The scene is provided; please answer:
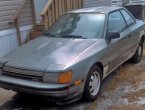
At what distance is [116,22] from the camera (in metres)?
6.72

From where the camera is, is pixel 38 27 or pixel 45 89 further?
pixel 38 27

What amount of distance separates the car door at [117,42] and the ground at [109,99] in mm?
Result: 392

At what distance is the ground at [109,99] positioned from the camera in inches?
205

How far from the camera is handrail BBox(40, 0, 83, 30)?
902 cm

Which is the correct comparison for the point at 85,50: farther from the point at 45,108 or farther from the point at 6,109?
the point at 6,109

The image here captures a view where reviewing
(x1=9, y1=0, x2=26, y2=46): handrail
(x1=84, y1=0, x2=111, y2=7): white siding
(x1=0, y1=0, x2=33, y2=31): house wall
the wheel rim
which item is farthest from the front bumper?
(x1=84, y1=0, x2=111, y2=7): white siding

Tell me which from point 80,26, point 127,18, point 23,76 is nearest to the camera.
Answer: point 23,76

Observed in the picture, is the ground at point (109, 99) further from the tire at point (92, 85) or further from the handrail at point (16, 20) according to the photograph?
the handrail at point (16, 20)

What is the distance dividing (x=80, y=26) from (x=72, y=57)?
4.34 feet

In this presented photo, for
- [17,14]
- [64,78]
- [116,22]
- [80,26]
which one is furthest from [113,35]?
[17,14]

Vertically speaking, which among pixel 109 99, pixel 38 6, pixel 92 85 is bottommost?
pixel 109 99

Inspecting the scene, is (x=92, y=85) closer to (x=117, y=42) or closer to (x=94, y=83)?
(x=94, y=83)

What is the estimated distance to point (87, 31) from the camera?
20.0 ft

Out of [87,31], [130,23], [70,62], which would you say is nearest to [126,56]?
[130,23]
